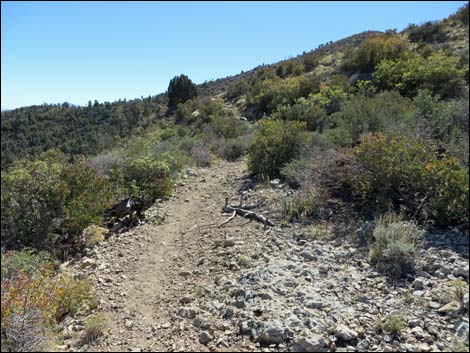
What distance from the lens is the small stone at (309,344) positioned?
11.4ft

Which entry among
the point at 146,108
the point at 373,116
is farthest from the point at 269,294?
the point at 146,108

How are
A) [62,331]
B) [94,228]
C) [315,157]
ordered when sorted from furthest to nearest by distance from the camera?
[315,157], [94,228], [62,331]

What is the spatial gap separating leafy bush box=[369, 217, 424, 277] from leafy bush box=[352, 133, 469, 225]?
0.54 meters

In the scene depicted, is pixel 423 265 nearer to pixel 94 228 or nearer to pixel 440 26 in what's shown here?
pixel 94 228

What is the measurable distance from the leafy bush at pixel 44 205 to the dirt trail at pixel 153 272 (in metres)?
0.67

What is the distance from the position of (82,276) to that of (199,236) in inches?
87.0

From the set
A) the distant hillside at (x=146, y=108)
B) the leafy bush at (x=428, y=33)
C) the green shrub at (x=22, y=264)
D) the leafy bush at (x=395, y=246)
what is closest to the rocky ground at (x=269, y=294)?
the leafy bush at (x=395, y=246)

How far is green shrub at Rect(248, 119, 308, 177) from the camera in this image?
32.4ft

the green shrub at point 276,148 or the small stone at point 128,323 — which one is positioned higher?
the green shrub at point 276,148

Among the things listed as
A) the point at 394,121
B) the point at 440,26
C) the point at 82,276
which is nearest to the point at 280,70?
the point at 440,26

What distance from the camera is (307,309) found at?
4039 millimetres

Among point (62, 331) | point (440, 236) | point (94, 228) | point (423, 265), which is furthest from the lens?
point (94, 228)

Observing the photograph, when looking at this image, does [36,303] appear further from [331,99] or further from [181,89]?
[181,89]

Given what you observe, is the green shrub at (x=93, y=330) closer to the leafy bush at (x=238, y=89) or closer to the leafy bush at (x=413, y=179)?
the leafy bush at (x=413, y=179)
